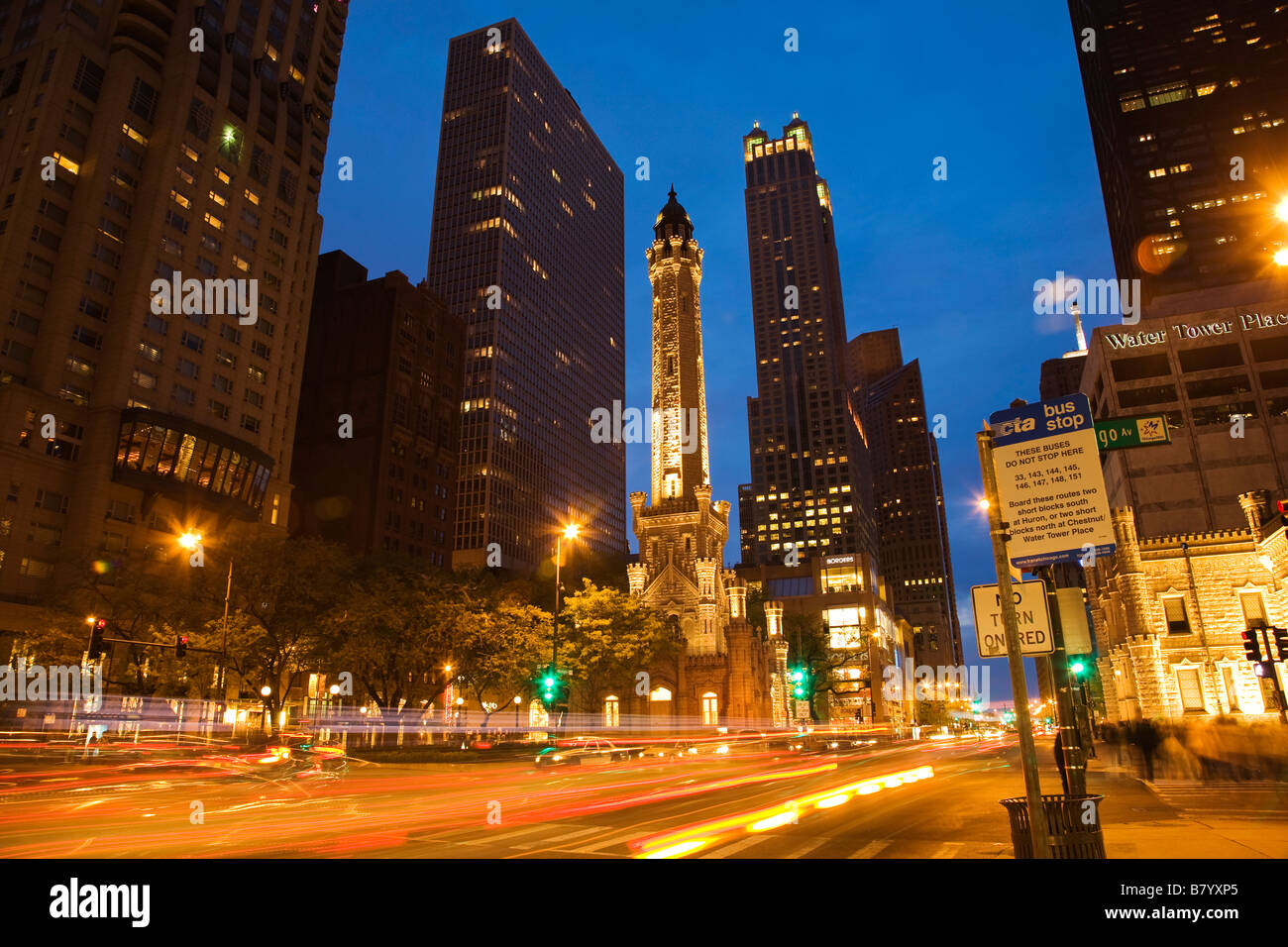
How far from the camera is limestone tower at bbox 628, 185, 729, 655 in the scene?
74250 millimetres

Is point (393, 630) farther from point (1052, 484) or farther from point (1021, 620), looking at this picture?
point (1052, 484)

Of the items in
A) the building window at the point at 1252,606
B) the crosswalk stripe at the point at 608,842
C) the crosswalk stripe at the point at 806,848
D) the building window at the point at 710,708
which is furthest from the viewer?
the building window at the point at 710,708

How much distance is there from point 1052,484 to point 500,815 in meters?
13.4

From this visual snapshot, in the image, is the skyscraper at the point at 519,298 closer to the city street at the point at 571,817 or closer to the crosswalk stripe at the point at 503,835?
the city street at the point at 571,817

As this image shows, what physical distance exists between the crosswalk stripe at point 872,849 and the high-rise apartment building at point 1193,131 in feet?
477

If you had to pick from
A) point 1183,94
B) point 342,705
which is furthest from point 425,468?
point 1183,94

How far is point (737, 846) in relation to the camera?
42.4ft

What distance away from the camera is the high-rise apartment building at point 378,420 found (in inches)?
4269

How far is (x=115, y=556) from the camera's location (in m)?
68.4

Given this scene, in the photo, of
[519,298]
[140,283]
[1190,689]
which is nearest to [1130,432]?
[1190,689]

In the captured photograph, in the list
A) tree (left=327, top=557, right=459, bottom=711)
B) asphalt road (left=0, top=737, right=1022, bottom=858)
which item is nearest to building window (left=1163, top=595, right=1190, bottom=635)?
asphalt road (left=0, top=737, right=1022, bottom=858)

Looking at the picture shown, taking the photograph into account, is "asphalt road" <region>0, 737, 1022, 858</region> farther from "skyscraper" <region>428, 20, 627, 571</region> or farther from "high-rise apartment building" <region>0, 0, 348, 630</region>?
"skyscraper" <region>428, 20, 627, 571</region>

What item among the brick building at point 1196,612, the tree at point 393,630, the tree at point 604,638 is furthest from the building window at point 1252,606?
the tree at point 393,630

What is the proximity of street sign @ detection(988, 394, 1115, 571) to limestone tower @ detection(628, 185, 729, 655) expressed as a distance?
65.3m
